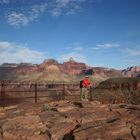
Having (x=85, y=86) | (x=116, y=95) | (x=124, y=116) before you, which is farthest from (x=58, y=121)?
(x=116, y=95)

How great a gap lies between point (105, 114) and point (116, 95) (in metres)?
13.4

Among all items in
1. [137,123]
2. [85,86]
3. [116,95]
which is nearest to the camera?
[137,123]

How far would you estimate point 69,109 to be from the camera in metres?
13.6

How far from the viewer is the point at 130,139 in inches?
322

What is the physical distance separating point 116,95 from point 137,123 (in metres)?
15.1

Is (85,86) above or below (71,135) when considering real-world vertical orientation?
above

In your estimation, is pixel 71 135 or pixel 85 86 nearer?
pixel 71 135

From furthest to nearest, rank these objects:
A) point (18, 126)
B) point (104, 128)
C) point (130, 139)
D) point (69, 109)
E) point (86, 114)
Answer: point (69, 109) < point (86, 114) < point (18, 126) < point (104, 128) < point (130, 139)

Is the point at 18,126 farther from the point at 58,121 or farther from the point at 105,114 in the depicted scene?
the point at 105,114

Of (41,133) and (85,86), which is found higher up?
(85,86)

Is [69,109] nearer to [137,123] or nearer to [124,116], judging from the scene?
[124,116]

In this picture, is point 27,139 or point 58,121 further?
point 58,121

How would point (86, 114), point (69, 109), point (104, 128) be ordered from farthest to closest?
point (69, 109) → point (86, 114) → point (104, 128)

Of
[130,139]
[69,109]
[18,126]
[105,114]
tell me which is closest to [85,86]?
[69,109]
